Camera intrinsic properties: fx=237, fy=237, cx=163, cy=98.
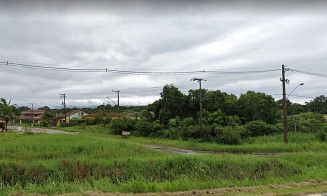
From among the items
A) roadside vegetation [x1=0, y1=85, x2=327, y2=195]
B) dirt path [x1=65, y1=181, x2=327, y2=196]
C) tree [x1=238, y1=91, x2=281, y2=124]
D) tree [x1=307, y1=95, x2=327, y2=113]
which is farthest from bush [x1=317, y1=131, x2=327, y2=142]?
tree [x1=307, y1=95, x2=327, y2=113]

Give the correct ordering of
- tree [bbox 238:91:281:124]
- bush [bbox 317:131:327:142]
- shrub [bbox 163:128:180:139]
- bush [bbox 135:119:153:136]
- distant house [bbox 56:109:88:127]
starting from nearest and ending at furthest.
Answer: bush [bbox 317:131:327:142]
shrub [bbox 163:128:180:139]
tree [bbox 238:91:281:124]
bush [bbox 135:119:153:136]
distant house [bbox 56:109:88:127]

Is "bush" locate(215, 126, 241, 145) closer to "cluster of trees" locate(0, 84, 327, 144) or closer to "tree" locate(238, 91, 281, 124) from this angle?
"cluster of trees" locate(0, 84, 327, 144)

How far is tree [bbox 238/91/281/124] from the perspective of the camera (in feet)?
130

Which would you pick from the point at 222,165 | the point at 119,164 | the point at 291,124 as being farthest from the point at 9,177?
the point at 291,124

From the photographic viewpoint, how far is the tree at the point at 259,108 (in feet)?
130

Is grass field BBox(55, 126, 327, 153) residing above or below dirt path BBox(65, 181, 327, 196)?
below

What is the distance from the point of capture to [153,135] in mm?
42500

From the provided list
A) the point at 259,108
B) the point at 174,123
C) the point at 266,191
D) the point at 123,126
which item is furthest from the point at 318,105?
the point at 266,191

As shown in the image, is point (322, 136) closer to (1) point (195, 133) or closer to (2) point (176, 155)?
(1) point (195, 133)

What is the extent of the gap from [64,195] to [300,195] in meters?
6.62

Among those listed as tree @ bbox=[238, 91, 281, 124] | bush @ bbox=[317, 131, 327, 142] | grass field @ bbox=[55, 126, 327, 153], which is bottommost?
grass field @ bbox=[55, 126, 327, 153]

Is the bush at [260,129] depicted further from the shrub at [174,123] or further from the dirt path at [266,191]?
the dirt path at [266,191]

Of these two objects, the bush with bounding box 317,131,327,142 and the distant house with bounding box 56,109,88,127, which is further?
the distant house with bounding box 56,109,88,127

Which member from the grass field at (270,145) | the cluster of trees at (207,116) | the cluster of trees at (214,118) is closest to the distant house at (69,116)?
the cluster of trees at (214,118)
